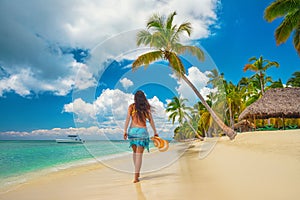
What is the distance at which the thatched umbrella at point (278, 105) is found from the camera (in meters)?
22.8

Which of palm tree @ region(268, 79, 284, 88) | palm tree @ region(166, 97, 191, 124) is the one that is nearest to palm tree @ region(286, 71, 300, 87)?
palm tree @ region(268, 79, 284, 88)

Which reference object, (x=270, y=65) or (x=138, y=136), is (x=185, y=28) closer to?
(x=138, y=136)

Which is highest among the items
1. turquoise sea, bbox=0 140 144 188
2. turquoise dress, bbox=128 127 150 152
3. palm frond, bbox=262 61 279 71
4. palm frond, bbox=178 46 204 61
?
palm frond, bbox=262 61 279 71

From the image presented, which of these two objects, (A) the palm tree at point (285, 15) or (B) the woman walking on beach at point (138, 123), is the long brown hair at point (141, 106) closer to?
(B) the woman walking on beach at point (138, 123)

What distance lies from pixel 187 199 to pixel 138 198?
0.72 meters

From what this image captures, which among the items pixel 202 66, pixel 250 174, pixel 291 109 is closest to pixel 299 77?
pixel 291 109

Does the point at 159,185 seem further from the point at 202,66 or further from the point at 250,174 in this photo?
the point at 202,66

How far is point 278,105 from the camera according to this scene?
23.2m

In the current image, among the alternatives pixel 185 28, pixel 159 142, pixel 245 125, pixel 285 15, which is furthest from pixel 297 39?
pixel 245 125

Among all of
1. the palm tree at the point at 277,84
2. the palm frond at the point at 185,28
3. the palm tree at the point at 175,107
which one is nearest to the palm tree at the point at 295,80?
the palm tree at the point at 277,84

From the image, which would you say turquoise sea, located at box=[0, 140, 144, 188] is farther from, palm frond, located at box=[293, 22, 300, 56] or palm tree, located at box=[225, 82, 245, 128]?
palm tree, located at box=[225, 82, 245, 128]

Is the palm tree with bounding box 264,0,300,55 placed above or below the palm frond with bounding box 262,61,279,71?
below

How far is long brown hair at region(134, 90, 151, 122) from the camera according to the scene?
404 cm

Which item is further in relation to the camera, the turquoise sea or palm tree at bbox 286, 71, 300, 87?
palm tree at bbox 286, 71, 300, 87
